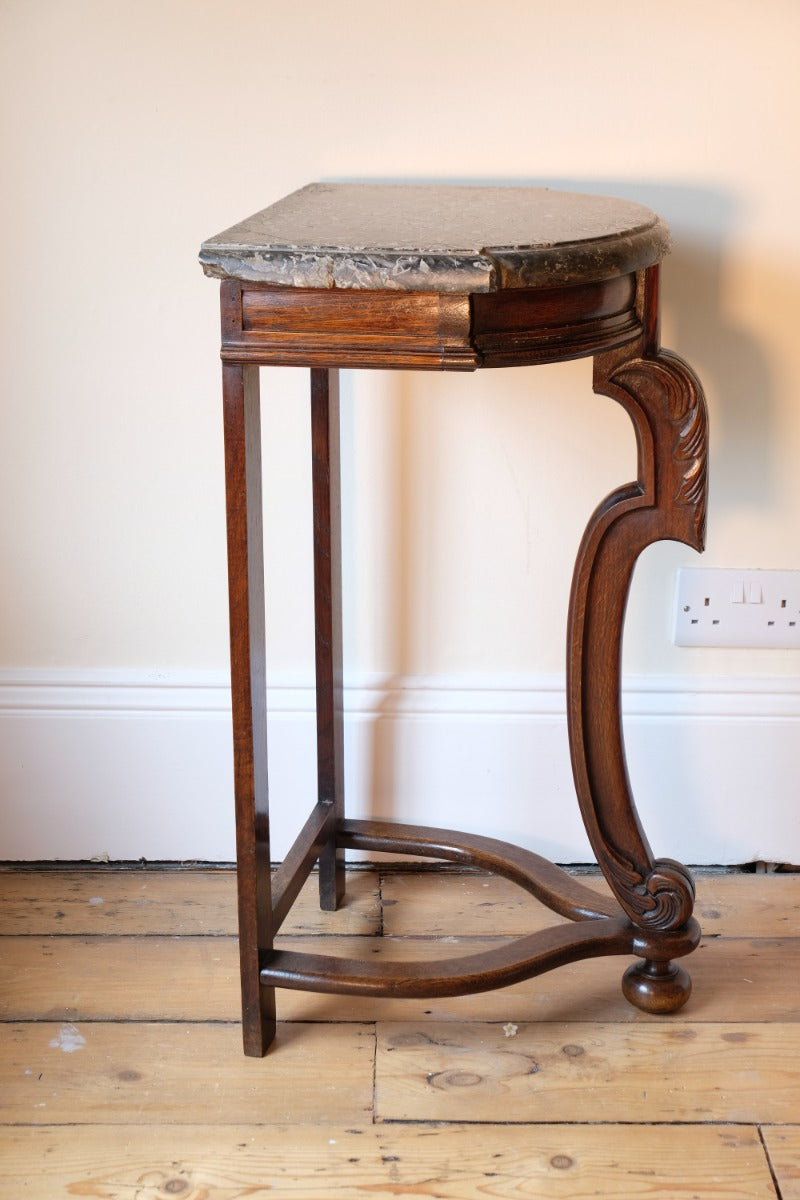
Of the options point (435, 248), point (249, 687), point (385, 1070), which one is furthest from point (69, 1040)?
point (435, 248)

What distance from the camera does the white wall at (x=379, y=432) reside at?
4.25 ft

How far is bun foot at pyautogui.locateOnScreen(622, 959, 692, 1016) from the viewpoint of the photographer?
122 centimetres

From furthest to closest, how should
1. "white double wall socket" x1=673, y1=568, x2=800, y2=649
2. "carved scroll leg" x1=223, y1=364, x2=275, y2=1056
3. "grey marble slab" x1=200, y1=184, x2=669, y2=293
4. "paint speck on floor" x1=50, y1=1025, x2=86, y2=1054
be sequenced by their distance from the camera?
1. "white double wall socket" x1=673, y1=568, x2=800, y2=649
2. "paint speck on floor" x1=50, y1=1025, x2=86, y2=1054
3. "carved scroll leg" x1=223, y1=364, x2=275, y2=1056
4. "grey marble slab" x1=200, y1=184, x2=669, y2=293

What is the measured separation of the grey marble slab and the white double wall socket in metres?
0.50

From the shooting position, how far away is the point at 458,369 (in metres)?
0.93

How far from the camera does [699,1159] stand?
105 centimetres

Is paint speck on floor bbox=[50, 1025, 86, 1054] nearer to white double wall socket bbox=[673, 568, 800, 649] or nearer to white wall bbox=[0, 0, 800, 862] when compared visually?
white wall bbox=[0, 0, 800, 862]

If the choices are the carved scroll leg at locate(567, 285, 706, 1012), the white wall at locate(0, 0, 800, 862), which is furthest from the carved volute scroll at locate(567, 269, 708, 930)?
the white wall at locate(0, 0, 800, 862)

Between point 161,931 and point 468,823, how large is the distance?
387mm

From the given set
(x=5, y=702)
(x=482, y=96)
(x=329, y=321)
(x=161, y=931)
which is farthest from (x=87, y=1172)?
(x=482, y=96)

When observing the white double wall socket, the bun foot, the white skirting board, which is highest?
the white double wall socket

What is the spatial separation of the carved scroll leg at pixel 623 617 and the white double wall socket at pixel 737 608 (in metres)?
0.28

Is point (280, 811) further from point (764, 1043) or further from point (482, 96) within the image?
point (482, 96)

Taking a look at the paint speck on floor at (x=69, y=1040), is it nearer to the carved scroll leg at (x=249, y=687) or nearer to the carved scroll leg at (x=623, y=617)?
the carved scroll leg at (x=249, y=687)
